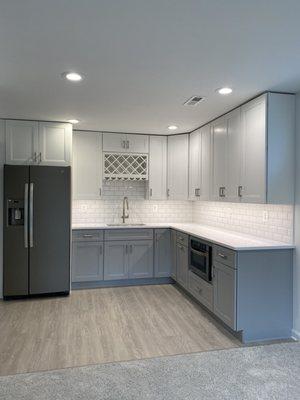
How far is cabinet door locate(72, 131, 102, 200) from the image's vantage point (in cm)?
477

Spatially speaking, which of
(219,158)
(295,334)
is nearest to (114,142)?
(219,158)

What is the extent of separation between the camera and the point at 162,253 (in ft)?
15.8

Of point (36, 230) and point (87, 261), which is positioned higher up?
point (36, 230)

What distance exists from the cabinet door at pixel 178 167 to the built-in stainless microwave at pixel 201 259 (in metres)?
1.22

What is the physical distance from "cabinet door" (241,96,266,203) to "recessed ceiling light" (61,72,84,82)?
1.68 meters

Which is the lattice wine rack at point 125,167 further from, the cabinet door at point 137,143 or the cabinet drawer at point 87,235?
the cabinet drawer at point 87,235

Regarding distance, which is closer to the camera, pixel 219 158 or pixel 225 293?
pixel 225 293

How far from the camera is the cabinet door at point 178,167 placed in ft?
16.5

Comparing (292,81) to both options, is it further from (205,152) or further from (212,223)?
(212,223)

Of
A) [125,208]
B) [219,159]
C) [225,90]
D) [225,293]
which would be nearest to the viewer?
[225,90]

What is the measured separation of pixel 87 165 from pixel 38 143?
842mm

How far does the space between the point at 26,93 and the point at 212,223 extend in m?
3.14

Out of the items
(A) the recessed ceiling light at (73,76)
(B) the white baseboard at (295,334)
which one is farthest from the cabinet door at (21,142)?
(B) the white baseboard at (295,334)

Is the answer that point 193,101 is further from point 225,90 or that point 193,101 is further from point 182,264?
point 182,264
